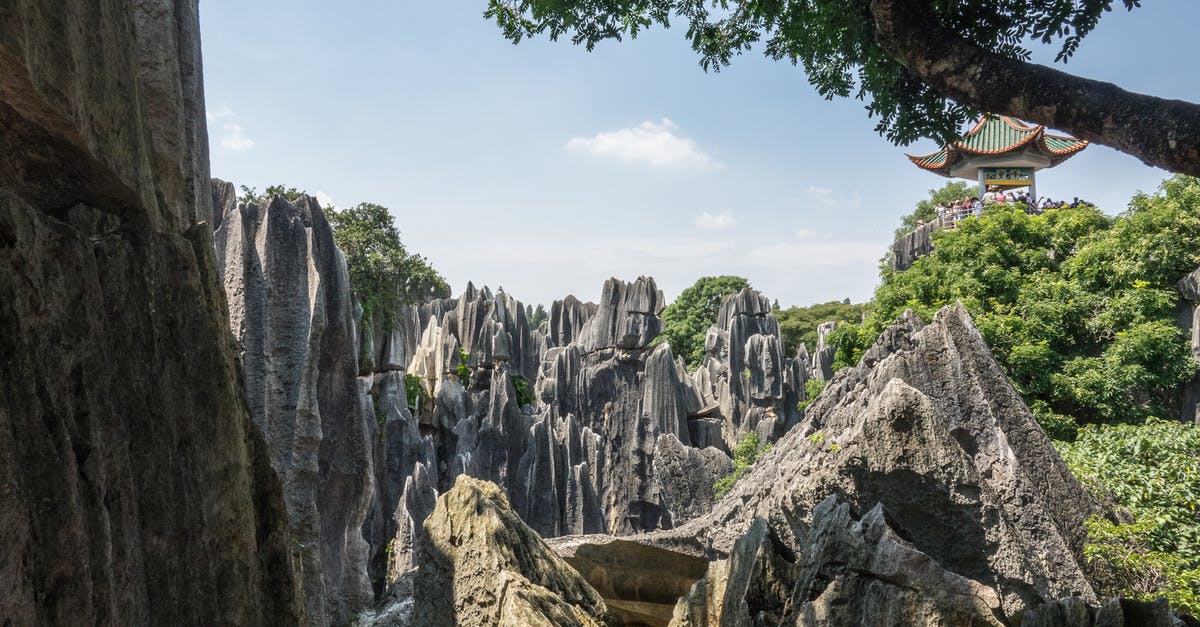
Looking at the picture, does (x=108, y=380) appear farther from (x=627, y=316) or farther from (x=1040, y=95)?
(x=627, y=316)

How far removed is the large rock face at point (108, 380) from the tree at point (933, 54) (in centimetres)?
346

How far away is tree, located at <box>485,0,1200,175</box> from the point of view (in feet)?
11.2

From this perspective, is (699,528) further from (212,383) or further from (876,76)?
(212,383)

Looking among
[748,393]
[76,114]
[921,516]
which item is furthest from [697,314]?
[76,114]

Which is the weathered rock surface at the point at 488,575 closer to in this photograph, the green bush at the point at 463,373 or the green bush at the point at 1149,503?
the green bush at the point at 1149,503

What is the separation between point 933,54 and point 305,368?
18.6ft

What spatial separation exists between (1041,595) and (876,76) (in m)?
3.57

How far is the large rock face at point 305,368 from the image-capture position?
7.24m

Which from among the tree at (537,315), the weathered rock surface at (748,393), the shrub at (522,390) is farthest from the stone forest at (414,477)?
the tree at (537,315)

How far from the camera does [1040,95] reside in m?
3.78

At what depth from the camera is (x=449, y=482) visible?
82.4 ft

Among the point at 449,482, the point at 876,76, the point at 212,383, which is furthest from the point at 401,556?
the point at 212,383

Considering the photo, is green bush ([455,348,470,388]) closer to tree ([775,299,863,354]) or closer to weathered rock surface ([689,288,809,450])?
weathered rock surface ([689,288,809,450])

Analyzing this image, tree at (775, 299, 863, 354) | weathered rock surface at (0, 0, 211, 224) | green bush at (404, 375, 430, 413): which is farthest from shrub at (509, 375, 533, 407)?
weathered rock surface at (0, 0, 211, 224)
